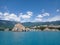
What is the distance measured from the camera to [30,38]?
1420cm

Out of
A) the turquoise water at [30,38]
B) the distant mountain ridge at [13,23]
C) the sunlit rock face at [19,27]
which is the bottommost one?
the turquoise water at [30,38]

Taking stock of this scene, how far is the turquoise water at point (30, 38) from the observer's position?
13.2 metres

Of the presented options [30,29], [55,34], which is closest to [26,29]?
[30,29]

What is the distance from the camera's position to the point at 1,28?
16578 mm

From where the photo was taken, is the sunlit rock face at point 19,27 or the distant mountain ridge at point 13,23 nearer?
the sunlit rock face at point 19,27

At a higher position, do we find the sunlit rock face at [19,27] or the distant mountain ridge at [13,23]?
the distant mountain ridge at [13,23]

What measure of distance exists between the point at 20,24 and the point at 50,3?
403 centimetres

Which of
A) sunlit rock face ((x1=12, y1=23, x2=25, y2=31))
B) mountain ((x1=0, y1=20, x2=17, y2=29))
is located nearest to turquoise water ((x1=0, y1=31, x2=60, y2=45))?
sunlit rock face ((x1=12, y1=23, x2=25, y2=31))

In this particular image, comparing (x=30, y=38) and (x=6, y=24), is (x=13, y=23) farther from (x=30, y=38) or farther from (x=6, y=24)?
(x=30, y=38)

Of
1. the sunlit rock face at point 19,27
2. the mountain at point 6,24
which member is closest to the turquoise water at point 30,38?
the sunlit rock face at point 19,27

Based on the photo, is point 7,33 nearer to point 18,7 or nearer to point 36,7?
point 18,7

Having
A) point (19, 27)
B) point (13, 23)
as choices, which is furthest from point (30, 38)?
point (13, 23)

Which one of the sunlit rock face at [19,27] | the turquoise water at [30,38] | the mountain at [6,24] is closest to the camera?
the turquoise water at [30,38]

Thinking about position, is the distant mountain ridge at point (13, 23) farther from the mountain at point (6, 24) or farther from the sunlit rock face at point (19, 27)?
the sunlit rock face at point (19, 27)
